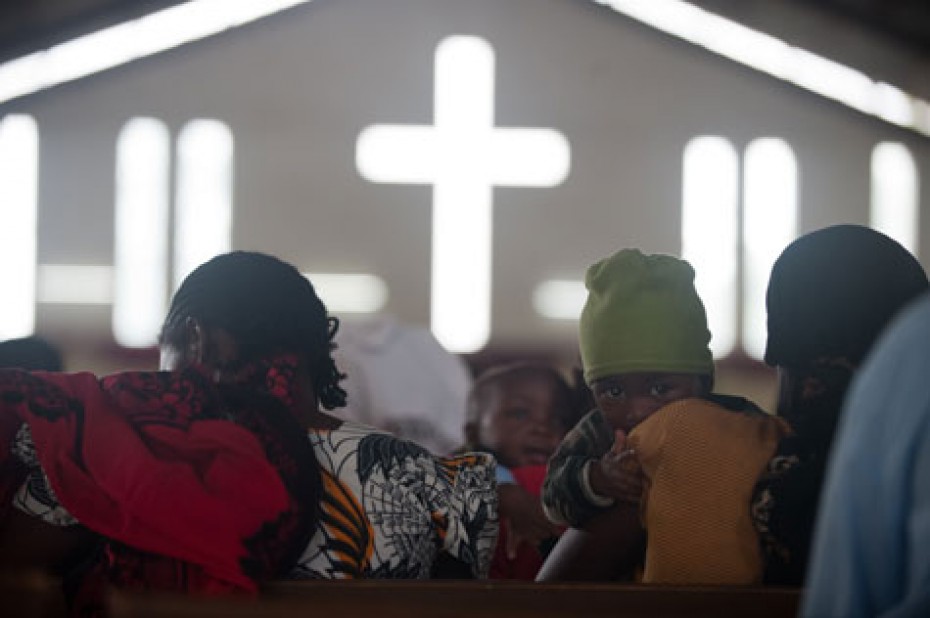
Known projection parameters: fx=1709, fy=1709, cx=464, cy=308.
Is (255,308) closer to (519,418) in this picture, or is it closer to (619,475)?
(619,475)

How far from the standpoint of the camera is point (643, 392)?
216cm

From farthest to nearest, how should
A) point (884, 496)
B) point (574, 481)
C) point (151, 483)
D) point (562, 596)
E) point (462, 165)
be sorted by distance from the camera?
1. point (462, 165)
2. point (574, 481)
3. point (151, 483)
4. point (562, 596)
5. point (884, 496)

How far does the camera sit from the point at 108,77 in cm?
844

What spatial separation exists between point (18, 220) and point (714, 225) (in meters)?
3.40

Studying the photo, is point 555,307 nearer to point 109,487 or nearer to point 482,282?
point 482,282

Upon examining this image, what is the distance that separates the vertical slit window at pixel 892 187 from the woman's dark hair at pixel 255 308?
6.57 metres

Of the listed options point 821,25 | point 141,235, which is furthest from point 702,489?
point 821,25

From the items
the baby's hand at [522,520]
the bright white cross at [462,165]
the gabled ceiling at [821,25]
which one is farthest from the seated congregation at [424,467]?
the gabled ceiling at [821,25]

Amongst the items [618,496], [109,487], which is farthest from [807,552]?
[109,487]

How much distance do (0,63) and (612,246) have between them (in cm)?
311

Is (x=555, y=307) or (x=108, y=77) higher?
(x=108, y=77)

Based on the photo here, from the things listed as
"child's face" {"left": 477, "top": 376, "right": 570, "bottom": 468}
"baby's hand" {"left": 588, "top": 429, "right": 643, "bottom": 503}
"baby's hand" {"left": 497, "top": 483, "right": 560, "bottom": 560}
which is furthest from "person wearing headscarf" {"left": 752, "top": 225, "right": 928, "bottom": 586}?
"child's face" {"left": 477, "top": 376, "right": 570, "bottom": 468}

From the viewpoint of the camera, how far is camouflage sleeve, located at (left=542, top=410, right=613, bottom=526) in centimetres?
201

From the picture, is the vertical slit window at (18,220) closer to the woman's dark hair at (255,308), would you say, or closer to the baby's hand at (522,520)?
the baby's hand at (522,520)
